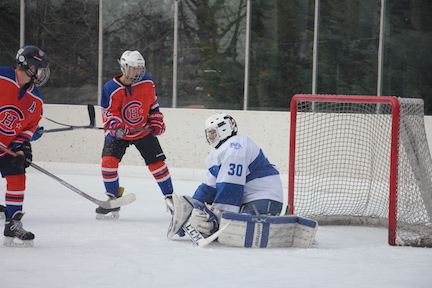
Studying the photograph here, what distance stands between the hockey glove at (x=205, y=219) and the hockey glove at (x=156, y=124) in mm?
1000

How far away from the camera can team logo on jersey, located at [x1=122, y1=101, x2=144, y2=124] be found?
4168 millimetres

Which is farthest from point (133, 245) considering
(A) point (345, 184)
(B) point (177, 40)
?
(B) point (177, 40)

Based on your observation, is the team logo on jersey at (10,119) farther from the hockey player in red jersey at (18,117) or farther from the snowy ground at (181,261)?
the snowy ground at (181,261)

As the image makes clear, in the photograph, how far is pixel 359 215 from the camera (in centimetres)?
429

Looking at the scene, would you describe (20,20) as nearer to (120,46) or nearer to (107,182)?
(120,46)

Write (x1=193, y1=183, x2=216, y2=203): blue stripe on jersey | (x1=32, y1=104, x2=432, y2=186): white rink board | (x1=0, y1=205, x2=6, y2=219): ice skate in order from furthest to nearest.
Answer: (x1=32, y1=104, x2=432, y2=186): white rink board
(x1=0, y1=205, x2=6, y2=219): ice skate
(x1=193, y1=183, x2=216, y2=203): blue stripe on jersey

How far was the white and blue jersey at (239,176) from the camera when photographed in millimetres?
3273

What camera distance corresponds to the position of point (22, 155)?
318 centimetres

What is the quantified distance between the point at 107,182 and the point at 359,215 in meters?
1.74

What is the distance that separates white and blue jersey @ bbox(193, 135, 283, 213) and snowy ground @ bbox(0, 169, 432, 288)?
A: 10.8 inches

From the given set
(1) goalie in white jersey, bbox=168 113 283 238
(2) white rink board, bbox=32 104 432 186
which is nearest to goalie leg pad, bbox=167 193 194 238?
(1) goalie in white jersey, bbox=168 113 283 238

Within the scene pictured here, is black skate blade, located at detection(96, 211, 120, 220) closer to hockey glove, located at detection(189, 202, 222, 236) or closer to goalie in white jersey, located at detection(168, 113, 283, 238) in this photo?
goalie in white jersey, located at detection(168, 113, 283, 238)

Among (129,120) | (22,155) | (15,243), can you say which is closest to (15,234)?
(15,243)

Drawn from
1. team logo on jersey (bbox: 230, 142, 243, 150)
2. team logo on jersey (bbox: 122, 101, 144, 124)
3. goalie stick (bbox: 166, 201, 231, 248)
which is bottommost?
goalie stick (bbox: 166, 201, 231, 248)
